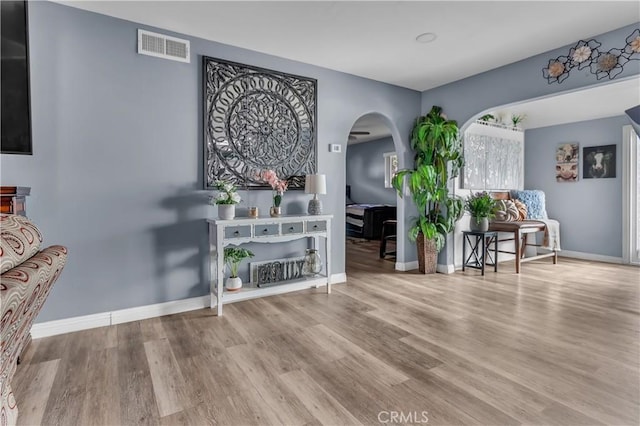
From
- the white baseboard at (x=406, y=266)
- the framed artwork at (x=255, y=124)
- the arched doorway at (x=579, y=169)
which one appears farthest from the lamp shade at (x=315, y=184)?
the arched doorway at (x=579, y=169)

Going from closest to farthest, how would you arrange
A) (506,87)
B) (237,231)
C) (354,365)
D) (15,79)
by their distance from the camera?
(354,365) → (15,79) → (237,231) → (506,87)

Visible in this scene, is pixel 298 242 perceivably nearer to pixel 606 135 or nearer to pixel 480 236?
pixel 480 236

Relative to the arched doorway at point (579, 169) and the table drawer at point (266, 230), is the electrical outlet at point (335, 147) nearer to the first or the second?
the table drawer at point (266, 230)

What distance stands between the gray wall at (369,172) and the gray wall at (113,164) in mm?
5205

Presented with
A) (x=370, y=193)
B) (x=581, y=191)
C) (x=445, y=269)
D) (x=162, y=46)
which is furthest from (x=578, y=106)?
(x=162, y=46)

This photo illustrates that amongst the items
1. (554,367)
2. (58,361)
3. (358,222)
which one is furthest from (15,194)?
(358,222)

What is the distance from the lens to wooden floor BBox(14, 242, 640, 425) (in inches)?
61.4

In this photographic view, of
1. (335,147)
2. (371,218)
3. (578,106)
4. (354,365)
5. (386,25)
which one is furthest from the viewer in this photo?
(371,218)

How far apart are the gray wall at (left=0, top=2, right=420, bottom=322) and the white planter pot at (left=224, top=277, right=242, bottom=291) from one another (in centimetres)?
23

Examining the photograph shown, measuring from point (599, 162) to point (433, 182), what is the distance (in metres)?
3.27

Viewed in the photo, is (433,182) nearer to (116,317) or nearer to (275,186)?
(275,186)

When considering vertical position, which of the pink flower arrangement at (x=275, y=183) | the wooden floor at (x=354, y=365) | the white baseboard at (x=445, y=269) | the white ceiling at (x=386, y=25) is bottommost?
the wooden floor at (x=354, y=365)

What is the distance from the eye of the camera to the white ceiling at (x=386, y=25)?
2.53 meters

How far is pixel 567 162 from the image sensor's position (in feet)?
18.3
